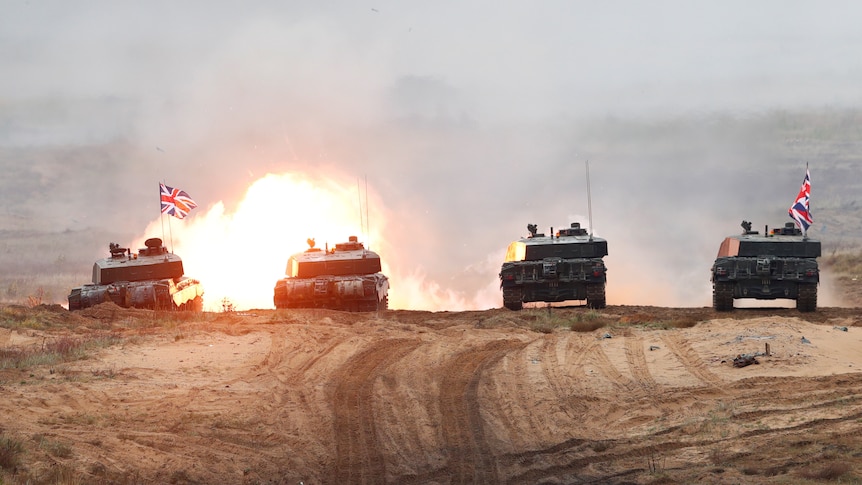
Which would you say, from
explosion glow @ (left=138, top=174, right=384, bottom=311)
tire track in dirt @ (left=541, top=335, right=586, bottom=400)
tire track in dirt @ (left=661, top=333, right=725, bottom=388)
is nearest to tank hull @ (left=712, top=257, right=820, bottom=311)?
tire track in dirt @ (left=661, top=333, right=725, bottom=388)

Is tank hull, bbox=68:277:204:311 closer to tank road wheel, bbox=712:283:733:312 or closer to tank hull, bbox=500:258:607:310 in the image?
tank hull, bbox=500:258:607:310

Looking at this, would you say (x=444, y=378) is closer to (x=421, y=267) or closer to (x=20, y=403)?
(x=20, y=403)

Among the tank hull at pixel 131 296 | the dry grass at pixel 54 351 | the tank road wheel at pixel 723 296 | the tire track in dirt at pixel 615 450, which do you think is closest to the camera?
the tire track in dirt at pixel 615 450

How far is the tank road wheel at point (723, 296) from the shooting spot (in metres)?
33.5

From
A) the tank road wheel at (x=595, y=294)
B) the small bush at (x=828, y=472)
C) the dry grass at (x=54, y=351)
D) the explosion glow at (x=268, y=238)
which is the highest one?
the explosion glow at (x=268, y=238)

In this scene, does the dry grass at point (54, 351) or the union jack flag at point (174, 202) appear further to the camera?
the union jack flag at point (174, 202)

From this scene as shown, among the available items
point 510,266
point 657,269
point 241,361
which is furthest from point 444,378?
point 657,269

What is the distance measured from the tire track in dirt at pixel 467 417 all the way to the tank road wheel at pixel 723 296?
987 centimetres

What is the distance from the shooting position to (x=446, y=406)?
18906mm

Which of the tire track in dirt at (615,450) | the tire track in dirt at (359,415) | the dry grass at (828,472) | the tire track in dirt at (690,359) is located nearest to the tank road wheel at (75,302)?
the tire track in dirt at (359,415)

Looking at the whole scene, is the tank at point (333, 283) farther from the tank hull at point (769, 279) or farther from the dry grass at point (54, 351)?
the tank hull at point (769, 279)

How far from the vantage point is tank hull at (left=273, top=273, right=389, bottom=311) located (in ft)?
116

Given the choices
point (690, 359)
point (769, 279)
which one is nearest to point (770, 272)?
point (769, 279)

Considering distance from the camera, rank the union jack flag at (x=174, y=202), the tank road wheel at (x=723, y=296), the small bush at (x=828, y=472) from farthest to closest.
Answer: the union jack flag at (x=174, y=202) < the tank road wheel at (x=723, y=296) < the small bush at (x=828, y=472)
